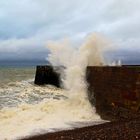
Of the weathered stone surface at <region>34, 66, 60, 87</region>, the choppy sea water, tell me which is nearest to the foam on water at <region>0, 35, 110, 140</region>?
the choppy sea water

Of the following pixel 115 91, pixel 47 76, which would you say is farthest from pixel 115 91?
pixel 47 76

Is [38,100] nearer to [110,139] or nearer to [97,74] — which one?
[97,74]

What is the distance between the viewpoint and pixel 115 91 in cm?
902

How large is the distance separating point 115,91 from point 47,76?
11447 mm

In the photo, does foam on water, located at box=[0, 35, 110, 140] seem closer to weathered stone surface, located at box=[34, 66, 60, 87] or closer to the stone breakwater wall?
the stone breakwater wall

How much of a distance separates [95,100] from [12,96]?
5051 millimetres

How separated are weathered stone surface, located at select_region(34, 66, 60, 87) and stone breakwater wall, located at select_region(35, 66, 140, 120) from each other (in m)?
9.07

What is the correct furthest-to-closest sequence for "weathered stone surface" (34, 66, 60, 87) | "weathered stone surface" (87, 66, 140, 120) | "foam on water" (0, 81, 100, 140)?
"weathered stone surface" (34, 66, 60, 87), "weathered stone surface" (87, 66, 140, 120), "foam on water" (0, 81, 100, 140)

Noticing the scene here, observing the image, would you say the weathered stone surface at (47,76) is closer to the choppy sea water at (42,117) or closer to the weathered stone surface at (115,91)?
the choppy sea water at (42,117)

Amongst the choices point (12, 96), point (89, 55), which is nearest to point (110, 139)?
point (89, 55)

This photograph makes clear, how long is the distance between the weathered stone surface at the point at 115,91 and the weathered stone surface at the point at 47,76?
A: 945 centimetres

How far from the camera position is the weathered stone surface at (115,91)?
8.31m

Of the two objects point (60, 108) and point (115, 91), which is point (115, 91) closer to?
point (115, 91)

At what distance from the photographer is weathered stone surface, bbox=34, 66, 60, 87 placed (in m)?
19.9
